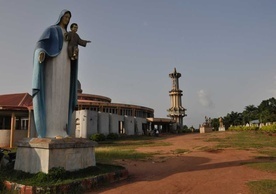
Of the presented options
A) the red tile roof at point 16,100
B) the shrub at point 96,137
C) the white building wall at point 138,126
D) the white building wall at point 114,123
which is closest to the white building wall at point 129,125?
the white building wall at point 138,126

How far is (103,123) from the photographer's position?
1293 inches

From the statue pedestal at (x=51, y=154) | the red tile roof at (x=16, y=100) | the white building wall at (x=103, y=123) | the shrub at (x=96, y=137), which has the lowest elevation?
the shrub at (x=96, y=137)

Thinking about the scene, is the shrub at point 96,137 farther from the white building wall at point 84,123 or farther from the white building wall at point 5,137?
the white building wall at point 5,137

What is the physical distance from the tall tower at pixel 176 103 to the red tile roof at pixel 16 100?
43954 mm

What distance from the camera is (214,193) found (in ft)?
23.4

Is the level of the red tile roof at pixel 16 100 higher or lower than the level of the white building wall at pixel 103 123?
higher

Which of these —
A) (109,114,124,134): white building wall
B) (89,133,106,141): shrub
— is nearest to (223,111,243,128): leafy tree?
(109,114,124,134): white building wall

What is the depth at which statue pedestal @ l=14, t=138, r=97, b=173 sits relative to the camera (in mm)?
7754

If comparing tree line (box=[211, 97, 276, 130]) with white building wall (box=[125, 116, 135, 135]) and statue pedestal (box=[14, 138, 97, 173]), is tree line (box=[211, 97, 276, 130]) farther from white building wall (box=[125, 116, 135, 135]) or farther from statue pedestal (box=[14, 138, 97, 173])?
statue pedestal (box=[14, 138, 97, 173])

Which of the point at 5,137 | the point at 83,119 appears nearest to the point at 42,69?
the point at 5,137

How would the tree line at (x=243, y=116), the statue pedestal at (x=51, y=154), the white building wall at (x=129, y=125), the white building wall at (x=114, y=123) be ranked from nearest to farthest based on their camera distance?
the statue pedestal at (x=51, y=154) → the white building wall at (x=114, y=123) → the white building wall at (x=129, y=125) → the tree line at (x=243, y=116)

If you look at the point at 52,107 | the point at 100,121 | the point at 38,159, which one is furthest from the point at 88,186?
the point at 100,121

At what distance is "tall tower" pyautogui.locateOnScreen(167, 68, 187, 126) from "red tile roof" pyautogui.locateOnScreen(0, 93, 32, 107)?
43954 mm

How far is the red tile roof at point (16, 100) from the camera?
2733 cm
